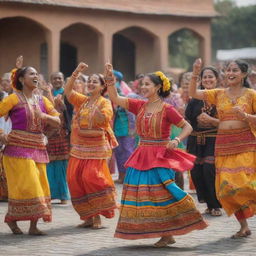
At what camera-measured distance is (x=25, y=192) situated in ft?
29.2

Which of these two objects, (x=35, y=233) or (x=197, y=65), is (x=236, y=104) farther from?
(x=35, y=233)

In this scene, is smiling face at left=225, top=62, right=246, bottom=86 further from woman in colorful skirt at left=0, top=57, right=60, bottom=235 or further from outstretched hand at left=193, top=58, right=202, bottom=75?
woman in colorful skirt at left=0, top=57, right=60, bottom=235

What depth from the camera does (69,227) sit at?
9.58 metres

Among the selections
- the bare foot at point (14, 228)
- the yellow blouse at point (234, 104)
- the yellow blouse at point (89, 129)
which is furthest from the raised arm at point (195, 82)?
the bare foot at point (14, 228)

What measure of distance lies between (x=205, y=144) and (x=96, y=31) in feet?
56.3

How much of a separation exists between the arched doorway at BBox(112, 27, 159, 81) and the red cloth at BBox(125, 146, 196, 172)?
69.3ft

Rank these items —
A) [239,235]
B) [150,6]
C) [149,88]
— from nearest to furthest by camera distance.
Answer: [149,88]
[239,235]
[150,6]

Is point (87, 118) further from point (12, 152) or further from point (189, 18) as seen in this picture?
point (189, 18)

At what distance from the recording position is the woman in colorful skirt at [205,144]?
10504mm

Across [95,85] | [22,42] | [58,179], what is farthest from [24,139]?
[22,42]

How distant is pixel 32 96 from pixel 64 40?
1999cm

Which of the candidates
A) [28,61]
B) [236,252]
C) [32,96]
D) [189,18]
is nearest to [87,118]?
[32,96]

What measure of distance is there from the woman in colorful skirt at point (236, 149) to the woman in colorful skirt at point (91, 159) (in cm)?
147

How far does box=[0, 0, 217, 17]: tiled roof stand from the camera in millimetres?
26438
